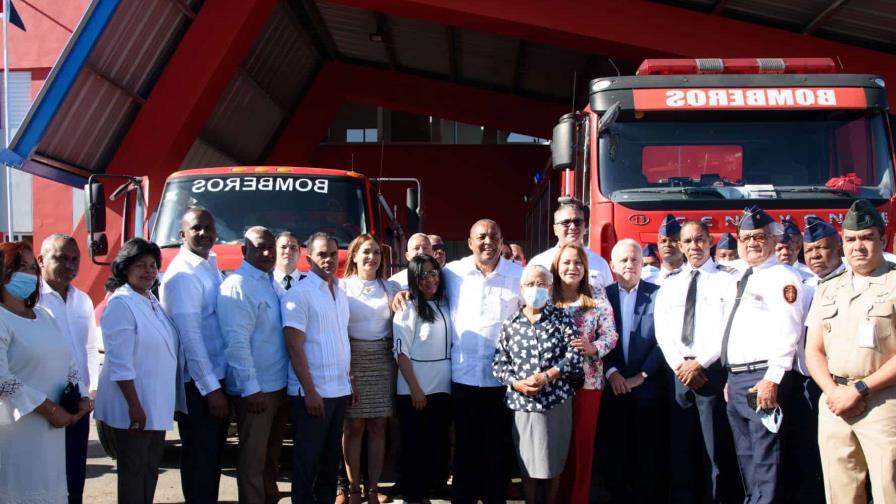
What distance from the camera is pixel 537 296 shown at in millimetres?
4895

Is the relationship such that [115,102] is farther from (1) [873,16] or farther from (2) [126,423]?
(1) [873,16]

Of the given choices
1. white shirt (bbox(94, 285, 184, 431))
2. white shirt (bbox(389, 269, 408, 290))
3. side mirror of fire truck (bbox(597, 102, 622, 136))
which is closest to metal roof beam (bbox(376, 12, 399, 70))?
side mirror of fire truck (bbox(597, 102, 622, 136))

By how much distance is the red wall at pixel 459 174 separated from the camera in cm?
2055

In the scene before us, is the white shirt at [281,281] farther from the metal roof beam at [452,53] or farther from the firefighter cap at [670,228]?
the metal roof beam at [452,53]

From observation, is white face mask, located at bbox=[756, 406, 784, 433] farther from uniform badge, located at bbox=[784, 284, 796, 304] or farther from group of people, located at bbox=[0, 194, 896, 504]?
uniform badge, located at bbox=[784, 284, 796, 304]

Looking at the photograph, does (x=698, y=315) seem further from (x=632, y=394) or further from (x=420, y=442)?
(x=420, y=442)

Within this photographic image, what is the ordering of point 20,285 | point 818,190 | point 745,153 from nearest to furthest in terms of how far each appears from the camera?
1. point 20,285
2. point 818,190
3. point 745,153

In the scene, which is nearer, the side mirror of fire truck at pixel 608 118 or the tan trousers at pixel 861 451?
the tan trousers at pixel 861 451

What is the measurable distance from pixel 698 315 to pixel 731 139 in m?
2.65

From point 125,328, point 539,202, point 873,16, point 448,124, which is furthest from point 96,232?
point 448,124

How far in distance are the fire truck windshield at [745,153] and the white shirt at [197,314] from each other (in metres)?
3.37

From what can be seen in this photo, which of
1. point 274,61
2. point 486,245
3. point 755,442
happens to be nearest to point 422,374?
point 486,245

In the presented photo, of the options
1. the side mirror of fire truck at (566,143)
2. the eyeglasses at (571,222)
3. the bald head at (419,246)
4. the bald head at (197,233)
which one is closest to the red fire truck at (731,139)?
the side mirror of fire truck at (566,143)

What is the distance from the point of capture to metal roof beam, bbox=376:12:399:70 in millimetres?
15711
